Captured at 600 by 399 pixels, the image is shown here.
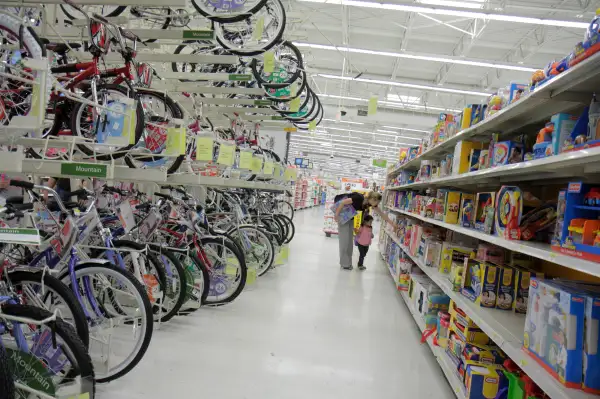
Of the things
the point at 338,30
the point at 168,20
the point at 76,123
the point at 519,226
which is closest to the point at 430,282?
the point at 519,226

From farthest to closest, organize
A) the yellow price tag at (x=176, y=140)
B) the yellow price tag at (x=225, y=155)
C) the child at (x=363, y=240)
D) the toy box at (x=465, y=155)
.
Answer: the child at (x=363, y=240) < the yellow price tag at (x=225, y=155) < the toy box at (x=465, y=155) < the yellow price tag at (x=176, y=140)

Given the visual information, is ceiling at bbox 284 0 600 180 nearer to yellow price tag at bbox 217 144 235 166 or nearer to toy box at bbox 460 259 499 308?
yellow price tag at bbox 217 144 235 166

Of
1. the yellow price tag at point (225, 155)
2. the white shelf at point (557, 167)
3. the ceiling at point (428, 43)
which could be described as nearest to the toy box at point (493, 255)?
the white shelf at point (557, 167)

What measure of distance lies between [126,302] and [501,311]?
8.06 feet

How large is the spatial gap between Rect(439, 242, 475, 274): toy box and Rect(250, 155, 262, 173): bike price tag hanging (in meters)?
2.32

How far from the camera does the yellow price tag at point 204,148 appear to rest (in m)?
3.57

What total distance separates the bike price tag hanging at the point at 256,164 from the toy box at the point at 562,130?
3560mm

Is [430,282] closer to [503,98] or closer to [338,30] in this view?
[503,98]

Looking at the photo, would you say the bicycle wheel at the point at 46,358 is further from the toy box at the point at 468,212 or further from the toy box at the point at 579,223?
the toy box at the point at 468,212

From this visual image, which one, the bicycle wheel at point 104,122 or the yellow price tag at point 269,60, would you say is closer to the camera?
the bicycle wheel at point 104,122

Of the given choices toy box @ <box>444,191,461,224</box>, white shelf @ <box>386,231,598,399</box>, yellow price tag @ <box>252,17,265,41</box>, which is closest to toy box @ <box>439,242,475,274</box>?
toy box @ <box>444,191,461,224</box>

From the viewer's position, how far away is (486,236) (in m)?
2.58

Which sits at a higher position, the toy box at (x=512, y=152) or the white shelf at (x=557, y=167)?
the toy box at (x=512, y=152)

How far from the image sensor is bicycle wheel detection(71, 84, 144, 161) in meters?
2.46
